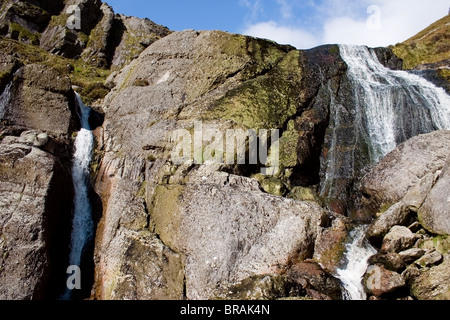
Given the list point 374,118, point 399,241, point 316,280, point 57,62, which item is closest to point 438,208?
point 399,241

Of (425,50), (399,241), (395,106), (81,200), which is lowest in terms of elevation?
(399,241)

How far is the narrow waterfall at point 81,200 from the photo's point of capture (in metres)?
17.8

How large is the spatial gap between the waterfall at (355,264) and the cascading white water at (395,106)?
7.75 meters

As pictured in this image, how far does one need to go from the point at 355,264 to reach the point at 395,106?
46.1 feet

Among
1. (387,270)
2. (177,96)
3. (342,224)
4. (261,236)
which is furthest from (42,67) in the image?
(387,270)

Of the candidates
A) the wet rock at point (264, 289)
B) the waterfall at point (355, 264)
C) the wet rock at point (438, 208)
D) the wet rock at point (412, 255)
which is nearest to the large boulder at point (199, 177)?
the wet rock at point (264, 289)

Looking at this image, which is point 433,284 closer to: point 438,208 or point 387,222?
point 387,222

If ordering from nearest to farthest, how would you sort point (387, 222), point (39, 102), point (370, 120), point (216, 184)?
1. point (387, 222)
2. point (216, 184)
3. point (39, 102)
4. point (370, 120)

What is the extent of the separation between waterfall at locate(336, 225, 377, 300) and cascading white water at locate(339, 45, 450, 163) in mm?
7747

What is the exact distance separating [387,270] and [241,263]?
5698 mm

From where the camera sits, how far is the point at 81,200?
19.6 meters

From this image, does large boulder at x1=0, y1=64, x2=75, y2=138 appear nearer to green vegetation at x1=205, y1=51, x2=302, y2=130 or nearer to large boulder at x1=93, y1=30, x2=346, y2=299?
large boulder at x1=93, y1=30, x2=346, y2=299

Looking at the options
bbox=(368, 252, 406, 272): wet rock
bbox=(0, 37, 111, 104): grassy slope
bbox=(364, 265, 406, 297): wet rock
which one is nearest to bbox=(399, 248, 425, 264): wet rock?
bbox=(368, 252, 406, 272): wet rock
